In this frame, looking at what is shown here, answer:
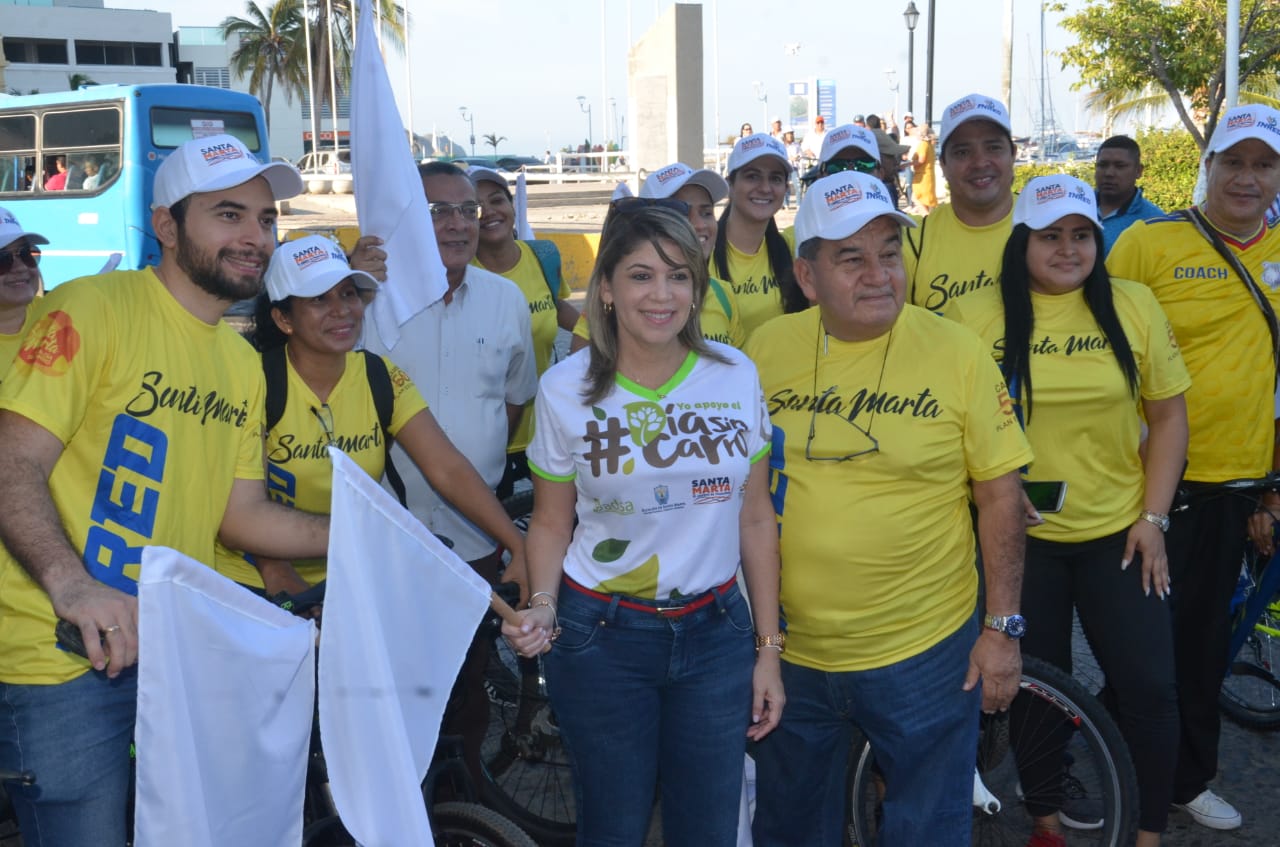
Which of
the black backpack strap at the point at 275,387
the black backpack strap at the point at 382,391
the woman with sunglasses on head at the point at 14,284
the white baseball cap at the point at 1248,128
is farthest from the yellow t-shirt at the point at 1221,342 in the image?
the woman with sunglasses on head at the point at 14,284

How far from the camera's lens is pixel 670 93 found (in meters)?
24.5

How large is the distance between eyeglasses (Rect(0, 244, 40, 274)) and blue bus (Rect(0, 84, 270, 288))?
14.1 metres

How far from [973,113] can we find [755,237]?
101 cm

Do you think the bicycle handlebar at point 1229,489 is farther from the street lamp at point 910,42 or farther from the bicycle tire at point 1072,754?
the street lamp at point 910,42

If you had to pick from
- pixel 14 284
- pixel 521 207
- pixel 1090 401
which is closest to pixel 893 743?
pixel 1090 401

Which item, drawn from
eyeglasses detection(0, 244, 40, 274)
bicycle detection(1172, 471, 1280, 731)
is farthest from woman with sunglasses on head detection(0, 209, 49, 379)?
bicycle detection(1172, 471, 1280, 731)

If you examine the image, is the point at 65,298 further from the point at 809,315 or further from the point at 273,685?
the point at 809,315

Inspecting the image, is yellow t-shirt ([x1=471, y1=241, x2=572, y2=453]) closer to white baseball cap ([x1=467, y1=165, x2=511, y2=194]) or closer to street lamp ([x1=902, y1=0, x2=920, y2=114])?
white baseball cap ([x1=467, y1=165, x2=511, y2=194])

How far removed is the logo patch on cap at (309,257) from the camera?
11.2 ft

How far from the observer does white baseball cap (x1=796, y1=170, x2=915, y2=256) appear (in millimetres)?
2939

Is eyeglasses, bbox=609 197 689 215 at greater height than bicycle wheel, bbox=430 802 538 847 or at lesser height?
greater

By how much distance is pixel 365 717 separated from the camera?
2408 mm

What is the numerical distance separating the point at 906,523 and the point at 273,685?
153cm

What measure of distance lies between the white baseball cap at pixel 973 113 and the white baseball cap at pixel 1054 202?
747 millimetres
